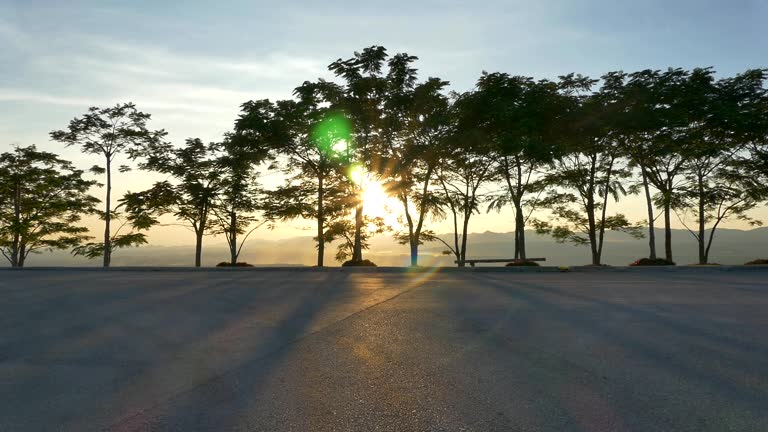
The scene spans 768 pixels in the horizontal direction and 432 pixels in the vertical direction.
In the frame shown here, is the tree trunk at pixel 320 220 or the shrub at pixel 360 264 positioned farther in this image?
the tree trunk at pixel 320 220

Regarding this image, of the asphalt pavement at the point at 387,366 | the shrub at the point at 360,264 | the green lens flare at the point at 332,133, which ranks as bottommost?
the asphalt pavement at the point at 387,366

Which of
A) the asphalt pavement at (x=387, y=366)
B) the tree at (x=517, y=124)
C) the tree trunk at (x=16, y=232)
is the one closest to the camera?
the asphalt pavement at (x=387, y=366)

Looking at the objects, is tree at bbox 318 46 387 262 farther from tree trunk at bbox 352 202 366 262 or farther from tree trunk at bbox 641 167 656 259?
tree trunk at bbox 641 167 656 259

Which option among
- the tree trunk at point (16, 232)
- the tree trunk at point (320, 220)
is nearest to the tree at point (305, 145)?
the tree trunk at point (320, 220)

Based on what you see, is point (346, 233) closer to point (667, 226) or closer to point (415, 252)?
point (415, 252)

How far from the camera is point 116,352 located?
253 inches

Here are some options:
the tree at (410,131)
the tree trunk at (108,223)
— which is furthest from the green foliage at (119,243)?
the tree at (410,131)

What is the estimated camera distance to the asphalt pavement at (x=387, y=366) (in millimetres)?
4059

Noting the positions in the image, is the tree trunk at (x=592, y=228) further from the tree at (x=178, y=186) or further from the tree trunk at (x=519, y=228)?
the tree at (x=178, y=186)

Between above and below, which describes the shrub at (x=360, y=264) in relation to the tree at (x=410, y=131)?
below

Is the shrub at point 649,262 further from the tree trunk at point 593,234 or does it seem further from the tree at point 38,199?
the tree at point 38,199

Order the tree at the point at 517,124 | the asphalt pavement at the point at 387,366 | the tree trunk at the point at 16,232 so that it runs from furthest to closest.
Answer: the tree trunk at the point at 16,232 < the tree at the point at 517,124 < the asphalt pavement at the point at 387,366

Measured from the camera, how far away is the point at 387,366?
5527 mm

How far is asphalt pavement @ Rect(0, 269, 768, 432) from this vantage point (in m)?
4.06
